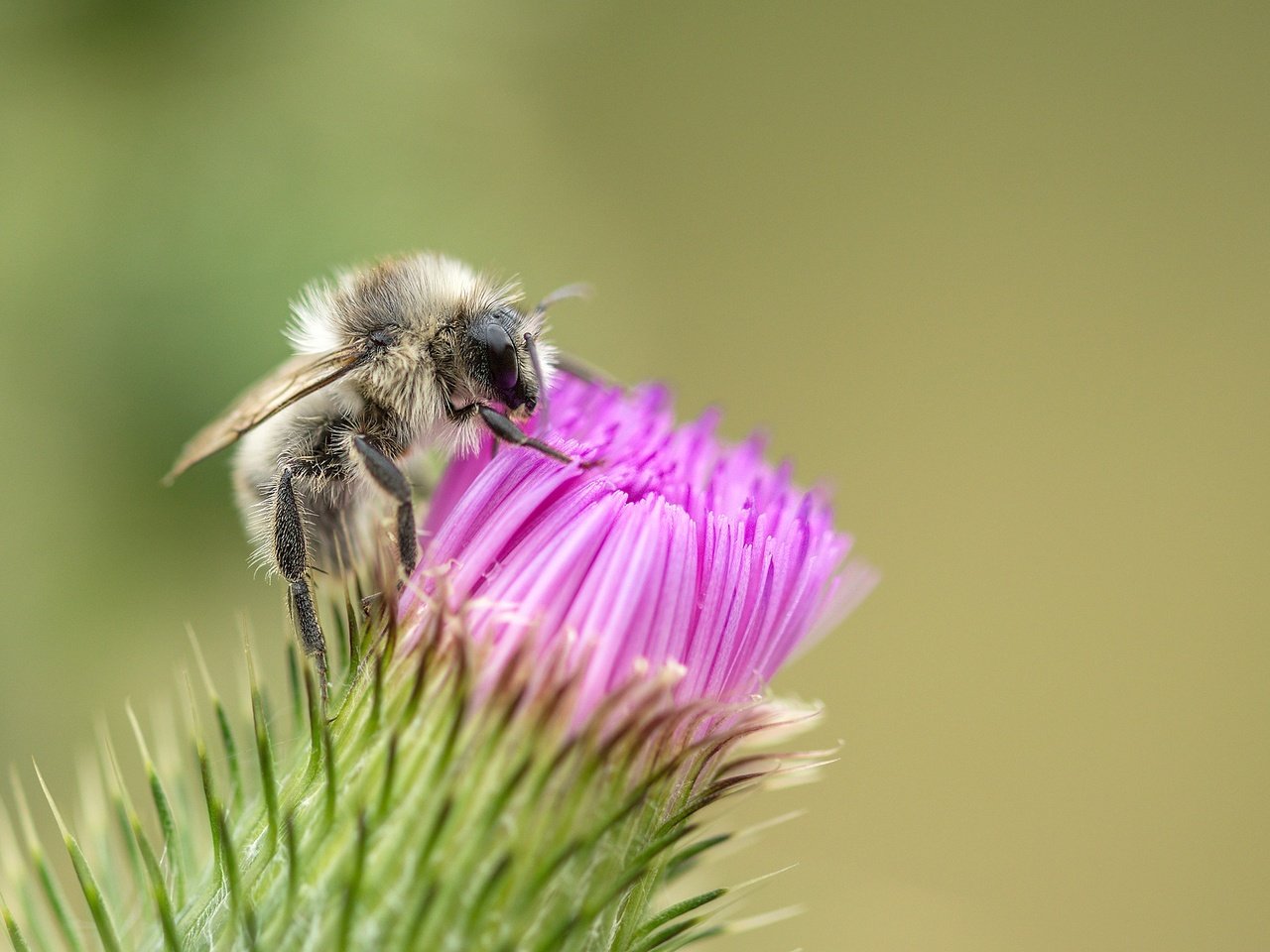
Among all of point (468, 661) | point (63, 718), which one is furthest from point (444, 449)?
point (63, 718)

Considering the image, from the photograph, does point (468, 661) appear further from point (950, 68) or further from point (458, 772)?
point (950, 68)

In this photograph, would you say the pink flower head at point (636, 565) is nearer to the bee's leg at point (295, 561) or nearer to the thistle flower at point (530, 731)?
the thistle flower at point (530, 731)

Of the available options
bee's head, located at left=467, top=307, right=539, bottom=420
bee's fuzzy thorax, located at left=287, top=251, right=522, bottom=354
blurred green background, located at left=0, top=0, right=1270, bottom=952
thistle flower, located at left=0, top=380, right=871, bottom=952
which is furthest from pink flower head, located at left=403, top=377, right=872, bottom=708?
blurred green background, located at left=0, top=0, right=1270, bottom=952

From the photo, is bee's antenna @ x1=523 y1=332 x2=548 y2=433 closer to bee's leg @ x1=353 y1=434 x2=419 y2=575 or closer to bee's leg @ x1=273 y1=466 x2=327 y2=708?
bee's leg @ x1=353 y1=434 x2=419 y2=575

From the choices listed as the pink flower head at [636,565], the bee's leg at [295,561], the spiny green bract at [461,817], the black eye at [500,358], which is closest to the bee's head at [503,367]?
the black eye at [500,358]

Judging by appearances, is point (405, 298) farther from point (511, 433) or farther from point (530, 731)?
point (530, 731)

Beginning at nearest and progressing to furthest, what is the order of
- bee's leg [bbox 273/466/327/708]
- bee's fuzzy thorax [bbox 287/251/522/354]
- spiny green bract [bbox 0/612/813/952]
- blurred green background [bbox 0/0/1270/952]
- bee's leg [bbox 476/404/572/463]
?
spiny green bract [bbox 0/612/813/952], bee's leg [bbox 476/404/572/463], bee's leg [bbox 273/466/327/708], bee's fuzzy thorax [bbox 287/251/522/354], blurred green background [bbox 0/0/1270/952]
